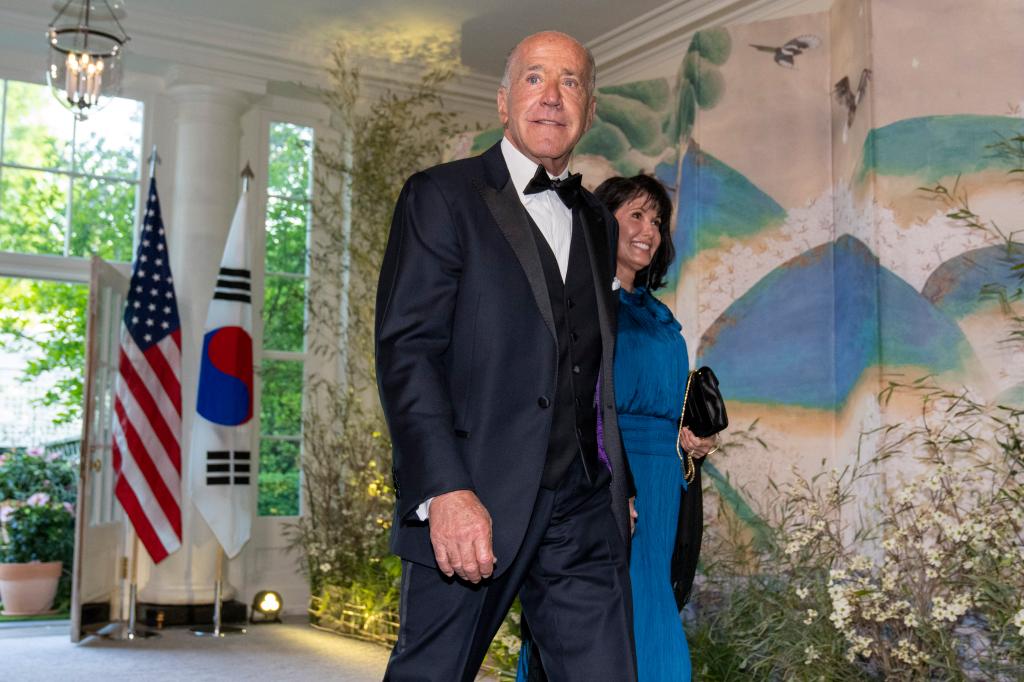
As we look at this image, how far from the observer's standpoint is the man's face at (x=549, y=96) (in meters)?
1.82

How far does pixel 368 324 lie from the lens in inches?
265

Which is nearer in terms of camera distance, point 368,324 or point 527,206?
point 527,206

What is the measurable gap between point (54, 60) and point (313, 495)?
3133 millimetres

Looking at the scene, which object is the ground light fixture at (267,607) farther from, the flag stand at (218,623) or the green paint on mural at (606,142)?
the green paint on mural at (606,142)

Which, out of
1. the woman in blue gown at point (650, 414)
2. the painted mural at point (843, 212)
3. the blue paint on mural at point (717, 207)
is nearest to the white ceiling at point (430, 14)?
the painted mural at point (843, 212)

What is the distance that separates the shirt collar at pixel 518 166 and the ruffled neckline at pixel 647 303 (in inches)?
38.6

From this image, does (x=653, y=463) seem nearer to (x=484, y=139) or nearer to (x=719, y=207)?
(x=719, y=207)

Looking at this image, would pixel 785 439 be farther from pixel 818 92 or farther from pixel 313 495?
pixel 313 495

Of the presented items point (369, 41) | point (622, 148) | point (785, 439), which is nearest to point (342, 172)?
point (369, 41)

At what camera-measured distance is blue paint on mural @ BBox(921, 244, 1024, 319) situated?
3.92m

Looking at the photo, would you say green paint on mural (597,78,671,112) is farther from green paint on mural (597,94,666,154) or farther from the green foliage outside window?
the green foliage outside window

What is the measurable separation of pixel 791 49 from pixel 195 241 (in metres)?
3.45

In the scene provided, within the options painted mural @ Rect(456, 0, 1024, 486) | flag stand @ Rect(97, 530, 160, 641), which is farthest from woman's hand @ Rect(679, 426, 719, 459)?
flag stand @ Rect(97, 530, 160, 641)

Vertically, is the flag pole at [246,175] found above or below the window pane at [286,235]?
above
